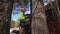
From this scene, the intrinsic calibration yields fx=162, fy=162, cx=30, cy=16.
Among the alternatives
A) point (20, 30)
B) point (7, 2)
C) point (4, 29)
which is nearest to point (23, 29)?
point (20, 30)

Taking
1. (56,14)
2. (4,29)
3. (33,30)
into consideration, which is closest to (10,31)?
(4,29)

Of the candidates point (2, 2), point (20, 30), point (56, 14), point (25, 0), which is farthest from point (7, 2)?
point (56, 14)

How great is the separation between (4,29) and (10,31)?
0.05 m

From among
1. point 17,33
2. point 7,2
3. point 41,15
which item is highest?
point 7,2

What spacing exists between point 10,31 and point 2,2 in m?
0.24

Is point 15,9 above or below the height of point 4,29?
above

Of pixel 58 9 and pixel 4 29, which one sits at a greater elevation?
pixel 58 9

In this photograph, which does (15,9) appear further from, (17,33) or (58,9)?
(58,9)

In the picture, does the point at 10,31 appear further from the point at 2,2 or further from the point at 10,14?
the point at 2,2

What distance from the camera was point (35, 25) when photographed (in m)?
1.29

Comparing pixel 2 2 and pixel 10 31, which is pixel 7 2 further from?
pixel 10 31

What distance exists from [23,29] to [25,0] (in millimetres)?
237

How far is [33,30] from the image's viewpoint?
1280mm

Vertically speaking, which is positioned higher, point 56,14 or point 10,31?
point 56,14
